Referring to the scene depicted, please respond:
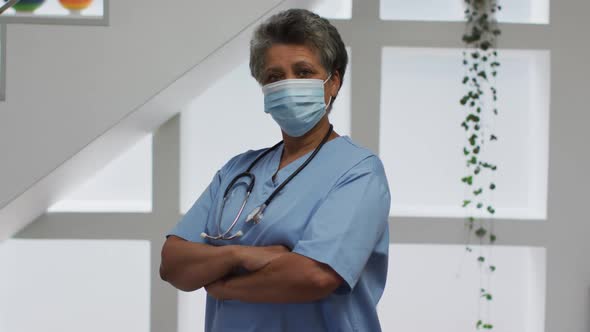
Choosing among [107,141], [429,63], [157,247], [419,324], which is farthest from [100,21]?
[419,324]

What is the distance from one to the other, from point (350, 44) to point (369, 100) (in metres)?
0.27

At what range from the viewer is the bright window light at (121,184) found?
3035 mm

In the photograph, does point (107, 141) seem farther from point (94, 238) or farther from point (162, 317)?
point (162, 317)

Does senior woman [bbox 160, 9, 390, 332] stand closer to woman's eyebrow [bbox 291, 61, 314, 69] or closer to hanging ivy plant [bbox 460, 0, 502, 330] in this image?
woman's eyebrow [bbox 291, 61, 314, 69]

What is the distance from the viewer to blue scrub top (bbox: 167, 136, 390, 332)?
1202mm

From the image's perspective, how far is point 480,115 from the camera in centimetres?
295

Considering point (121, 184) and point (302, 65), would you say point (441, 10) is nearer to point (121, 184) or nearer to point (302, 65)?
point (121, 184)

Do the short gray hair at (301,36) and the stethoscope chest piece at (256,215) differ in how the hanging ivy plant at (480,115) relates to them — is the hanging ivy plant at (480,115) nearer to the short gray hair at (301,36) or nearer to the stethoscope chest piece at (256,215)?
the short gray hair at (301,36)

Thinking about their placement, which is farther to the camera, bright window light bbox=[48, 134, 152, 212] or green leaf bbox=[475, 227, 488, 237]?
bright window light bbox=[48, 134, 152, 212]

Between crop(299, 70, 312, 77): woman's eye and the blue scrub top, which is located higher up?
crop(299, 70, 312, 77): woman's eye

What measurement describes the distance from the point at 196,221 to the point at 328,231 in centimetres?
40

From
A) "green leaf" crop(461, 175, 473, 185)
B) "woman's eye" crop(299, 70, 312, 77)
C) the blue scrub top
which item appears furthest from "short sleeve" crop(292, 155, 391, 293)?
"green leaf" crop(461, 175, 473, 185)

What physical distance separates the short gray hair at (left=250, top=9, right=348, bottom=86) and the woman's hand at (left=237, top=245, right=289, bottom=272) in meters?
0.39

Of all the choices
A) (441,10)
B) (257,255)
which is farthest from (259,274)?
(441,10)
